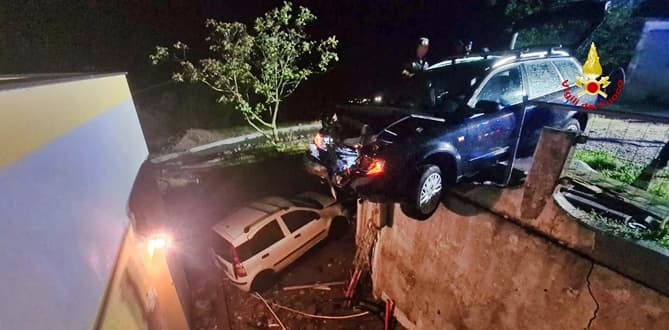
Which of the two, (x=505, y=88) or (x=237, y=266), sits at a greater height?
(x=505, y=88)

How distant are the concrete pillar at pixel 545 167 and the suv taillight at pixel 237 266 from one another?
19.5 feet

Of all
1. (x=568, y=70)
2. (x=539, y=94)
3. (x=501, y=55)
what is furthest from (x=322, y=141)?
(x=568, y=70)

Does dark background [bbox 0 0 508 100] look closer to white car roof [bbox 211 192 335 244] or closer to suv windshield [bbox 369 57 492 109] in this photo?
white car roof [bbox 211 192 335 244]

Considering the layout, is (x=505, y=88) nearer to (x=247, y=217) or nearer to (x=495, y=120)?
(x=495, y=120)

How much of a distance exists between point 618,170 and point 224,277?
891 cm

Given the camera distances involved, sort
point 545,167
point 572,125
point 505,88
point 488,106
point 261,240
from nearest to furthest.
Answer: point 545,167
point 488,106
point 505,88
point 572,125
point 261,240

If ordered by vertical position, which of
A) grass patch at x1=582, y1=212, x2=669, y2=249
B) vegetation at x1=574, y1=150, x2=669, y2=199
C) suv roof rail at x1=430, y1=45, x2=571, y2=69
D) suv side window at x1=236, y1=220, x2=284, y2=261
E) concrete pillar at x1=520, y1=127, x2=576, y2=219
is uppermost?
suv roof rail at x1=430, y1=45, x2=571, y2=69

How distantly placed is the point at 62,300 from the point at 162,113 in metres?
17.1

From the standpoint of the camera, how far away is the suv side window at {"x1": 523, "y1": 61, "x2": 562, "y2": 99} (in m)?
5.05

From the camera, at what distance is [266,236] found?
25.2 ft

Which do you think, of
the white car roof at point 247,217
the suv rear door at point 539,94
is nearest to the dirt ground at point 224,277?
the white car roof at point 247,217

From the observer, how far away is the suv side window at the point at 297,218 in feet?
26.5

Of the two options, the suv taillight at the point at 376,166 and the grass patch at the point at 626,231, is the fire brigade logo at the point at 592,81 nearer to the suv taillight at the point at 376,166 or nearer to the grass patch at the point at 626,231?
the grass patch at the point at 626,231

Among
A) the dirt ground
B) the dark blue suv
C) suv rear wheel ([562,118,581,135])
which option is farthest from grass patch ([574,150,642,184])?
the dirt ground
